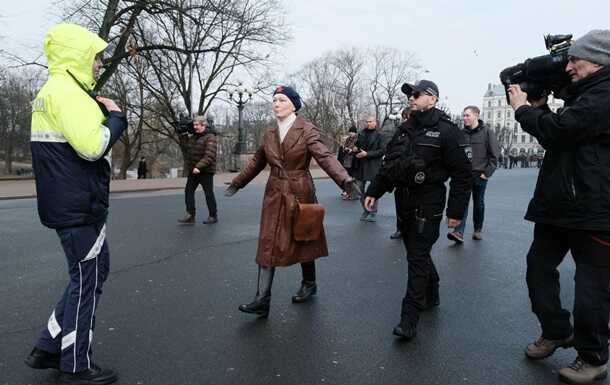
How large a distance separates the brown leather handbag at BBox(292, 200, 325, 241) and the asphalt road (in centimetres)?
69

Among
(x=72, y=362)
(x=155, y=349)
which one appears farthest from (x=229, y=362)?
(x=72, y=362)

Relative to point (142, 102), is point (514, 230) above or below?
below

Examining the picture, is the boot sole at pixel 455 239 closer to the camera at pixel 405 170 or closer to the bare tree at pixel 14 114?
the camera at pixel 405 170

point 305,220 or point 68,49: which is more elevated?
point 68,49

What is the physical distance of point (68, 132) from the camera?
8.82 ft

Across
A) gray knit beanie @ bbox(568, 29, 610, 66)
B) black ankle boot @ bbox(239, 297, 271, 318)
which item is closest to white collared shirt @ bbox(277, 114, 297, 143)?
black ankle boot @ bbox(239, 297, 271, 318)

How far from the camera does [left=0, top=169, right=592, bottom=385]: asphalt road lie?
3211mm

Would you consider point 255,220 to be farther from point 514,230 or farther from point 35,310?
point 35,310

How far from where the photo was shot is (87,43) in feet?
9.34

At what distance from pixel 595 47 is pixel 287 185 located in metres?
2.32

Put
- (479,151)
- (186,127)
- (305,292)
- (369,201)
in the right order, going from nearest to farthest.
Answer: (369,201) → (305,292) → (479,151) → (186,127)

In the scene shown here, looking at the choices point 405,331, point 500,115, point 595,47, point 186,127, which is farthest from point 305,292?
point 500,115

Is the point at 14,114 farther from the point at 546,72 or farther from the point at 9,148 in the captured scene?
the point at 546,72

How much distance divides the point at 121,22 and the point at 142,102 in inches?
517
